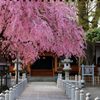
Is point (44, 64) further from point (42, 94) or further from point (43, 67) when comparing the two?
point (42, 94)

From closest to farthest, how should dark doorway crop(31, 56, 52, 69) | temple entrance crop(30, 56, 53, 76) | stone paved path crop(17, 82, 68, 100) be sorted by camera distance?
stone paved path crop(17, 82, 68, 100) < temple entrance crop(30, 56, 53, 76) < dark doorway crop(31, 56, 52, 69)

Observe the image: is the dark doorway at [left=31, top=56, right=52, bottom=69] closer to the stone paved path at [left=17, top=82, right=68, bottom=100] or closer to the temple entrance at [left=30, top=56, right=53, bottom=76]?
the temple entrance at [left=30, top=56, right=53, bottom=76]

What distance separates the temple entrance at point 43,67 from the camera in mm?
33094

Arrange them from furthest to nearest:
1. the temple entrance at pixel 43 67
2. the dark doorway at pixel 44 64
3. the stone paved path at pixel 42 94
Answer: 1. the dark doorway at pixel 44 64
2. the temple entrance at pixel 43 67
3. the stone paved path at pixel 42 94

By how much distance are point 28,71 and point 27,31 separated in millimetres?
19925

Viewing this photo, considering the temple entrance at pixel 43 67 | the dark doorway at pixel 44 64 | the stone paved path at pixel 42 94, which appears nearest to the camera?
the stone paved path at pixel 42 94

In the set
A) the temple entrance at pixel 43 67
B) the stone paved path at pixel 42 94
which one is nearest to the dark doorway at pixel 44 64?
the temple entrance at pixel 43 67

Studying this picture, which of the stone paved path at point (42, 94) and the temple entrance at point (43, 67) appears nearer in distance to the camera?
the stone paved path at point (42, 94)

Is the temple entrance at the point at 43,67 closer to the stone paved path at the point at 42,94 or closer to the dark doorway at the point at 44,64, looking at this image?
the dark doorway at the point at 44,64

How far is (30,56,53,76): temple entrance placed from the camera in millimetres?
33094

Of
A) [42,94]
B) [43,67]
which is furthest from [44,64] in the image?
[42,94]

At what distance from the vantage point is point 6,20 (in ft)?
44.0

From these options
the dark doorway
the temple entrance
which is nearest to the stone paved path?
the temple entrance

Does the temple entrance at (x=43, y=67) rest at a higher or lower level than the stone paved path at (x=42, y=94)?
higher
